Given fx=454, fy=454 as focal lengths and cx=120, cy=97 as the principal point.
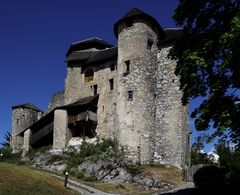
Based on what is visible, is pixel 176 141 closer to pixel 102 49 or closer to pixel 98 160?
pixel 98 160

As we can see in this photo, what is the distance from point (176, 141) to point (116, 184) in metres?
9.14

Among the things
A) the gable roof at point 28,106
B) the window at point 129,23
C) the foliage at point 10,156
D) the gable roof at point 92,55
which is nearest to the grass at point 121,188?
the foliage at point 10,156

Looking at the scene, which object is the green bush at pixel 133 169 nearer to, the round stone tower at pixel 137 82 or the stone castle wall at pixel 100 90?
the round stone tower at pixel 137 82

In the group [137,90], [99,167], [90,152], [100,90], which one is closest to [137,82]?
[137,90]

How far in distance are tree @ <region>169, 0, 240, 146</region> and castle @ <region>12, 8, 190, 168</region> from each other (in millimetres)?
19673

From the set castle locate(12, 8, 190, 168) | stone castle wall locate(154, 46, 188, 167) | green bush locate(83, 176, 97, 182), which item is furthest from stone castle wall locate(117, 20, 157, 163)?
green bush locate(83, 176, 97, 182)

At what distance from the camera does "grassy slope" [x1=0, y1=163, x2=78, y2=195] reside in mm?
26125

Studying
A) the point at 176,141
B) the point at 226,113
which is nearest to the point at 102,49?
the point at 176,141

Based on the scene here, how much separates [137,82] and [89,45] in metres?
14.7

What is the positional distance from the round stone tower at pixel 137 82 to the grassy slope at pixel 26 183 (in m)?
12.0

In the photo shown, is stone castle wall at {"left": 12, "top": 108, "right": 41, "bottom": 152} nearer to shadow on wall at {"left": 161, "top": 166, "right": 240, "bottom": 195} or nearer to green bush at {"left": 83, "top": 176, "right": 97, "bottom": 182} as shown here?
green bush at {"left": 83, "top": 176, "right": 97, "bottom": 182}

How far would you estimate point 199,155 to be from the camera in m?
60.7

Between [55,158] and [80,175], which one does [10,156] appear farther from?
[80,175]

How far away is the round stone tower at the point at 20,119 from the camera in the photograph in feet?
189
